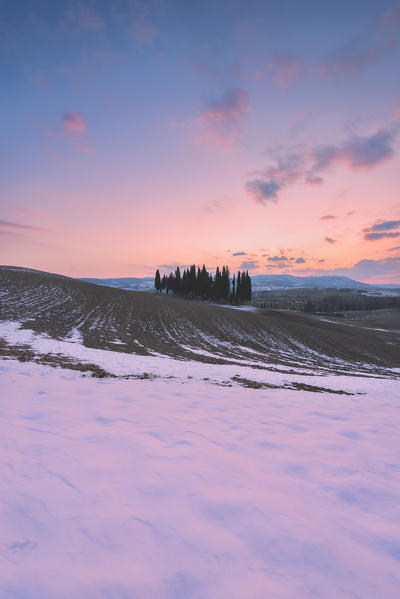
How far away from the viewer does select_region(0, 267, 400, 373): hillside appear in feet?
70.5

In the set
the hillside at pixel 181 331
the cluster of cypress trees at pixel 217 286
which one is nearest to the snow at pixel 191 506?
the hillside at pixel 181 331

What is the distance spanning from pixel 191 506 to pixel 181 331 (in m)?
26.8

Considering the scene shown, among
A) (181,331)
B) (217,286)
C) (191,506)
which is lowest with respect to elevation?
(181,331)

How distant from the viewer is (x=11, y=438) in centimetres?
435

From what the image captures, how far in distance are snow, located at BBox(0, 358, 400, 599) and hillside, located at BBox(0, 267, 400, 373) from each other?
13098 millimetres

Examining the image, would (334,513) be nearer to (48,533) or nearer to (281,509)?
(281,509)

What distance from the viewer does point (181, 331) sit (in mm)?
29672

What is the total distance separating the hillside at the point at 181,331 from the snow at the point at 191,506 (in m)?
13.1

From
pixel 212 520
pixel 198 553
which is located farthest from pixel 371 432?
pixel 198 553

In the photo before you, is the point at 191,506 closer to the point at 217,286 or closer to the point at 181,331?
the point at 181,331

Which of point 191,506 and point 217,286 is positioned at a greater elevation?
point 217,286

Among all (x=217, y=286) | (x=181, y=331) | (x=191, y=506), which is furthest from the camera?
(x=217, y=286)

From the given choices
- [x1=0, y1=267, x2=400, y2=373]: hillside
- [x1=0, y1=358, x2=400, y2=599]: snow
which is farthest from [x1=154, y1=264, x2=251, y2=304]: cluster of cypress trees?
[x1=0, y1=358, x2=400, y2=599]: snow

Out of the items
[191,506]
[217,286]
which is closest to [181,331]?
[191,506]
